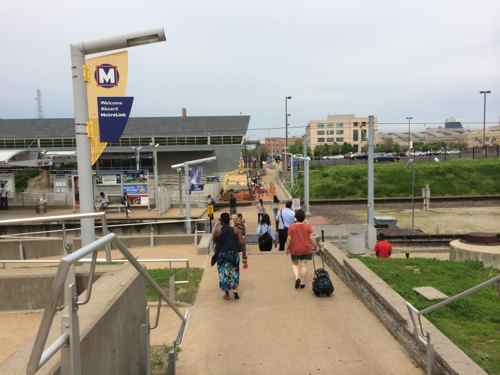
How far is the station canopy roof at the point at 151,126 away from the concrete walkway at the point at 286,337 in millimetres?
53508

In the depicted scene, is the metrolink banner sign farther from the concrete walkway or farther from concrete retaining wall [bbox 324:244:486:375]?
concrete retaining wall [bbox 324:244:486:375]

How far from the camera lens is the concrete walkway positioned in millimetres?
4613

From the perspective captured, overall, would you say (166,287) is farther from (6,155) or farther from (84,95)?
(6,155)

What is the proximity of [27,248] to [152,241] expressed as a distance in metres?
3.93

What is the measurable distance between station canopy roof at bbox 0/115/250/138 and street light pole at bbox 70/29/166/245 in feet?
175

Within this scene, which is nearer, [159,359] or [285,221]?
[159,359]

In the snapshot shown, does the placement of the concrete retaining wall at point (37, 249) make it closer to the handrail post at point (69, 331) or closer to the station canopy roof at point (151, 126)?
the handrail post at point (69, 331)

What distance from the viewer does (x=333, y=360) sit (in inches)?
186

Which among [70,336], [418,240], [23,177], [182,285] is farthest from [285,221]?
[23,177]

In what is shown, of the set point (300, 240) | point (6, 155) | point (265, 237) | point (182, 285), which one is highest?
point (6, 155)

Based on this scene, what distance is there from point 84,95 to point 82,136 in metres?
0.58

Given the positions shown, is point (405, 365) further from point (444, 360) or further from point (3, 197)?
point (3, 197)

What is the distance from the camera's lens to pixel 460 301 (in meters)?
5.88

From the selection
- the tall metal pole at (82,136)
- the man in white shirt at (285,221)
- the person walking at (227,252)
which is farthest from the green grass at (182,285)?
the man in white shirt at (285,221)
